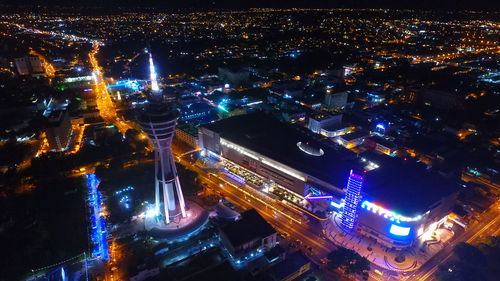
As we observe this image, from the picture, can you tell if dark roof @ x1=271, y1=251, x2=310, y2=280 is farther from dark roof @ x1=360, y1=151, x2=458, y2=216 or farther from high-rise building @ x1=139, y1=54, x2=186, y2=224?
high-rise building @ x1=139, y1=54, x2=186, y2=224

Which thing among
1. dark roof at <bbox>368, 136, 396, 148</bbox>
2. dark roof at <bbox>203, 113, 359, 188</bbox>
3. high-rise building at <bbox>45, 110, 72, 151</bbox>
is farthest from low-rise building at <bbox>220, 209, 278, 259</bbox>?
high-rise building at <bbox>45, 110, 72, 151</bbox>

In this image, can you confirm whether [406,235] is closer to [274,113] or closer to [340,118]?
[340,118]

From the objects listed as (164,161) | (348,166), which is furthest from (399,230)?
(164,161)

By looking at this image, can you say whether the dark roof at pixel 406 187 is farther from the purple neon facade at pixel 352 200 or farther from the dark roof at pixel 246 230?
the dark roof at pixel 246 230

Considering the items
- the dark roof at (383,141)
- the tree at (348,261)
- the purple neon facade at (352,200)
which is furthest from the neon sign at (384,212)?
the dark roof at (383,141)

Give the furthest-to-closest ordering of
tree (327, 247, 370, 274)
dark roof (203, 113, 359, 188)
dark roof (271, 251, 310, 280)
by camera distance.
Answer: dark roof (203, 113, 359, 188), tree (327, 247, 370, 274), dark roof (271, 251, 310, 280)

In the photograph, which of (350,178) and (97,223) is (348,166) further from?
(97,223)

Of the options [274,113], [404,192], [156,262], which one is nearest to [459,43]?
[274,113]
